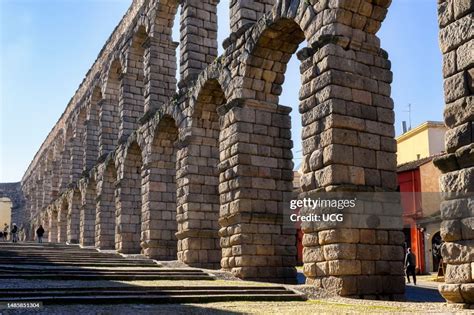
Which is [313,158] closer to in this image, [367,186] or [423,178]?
[367,186]

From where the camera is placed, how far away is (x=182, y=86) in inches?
653

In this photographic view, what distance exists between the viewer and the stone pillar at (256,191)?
12.6 metres

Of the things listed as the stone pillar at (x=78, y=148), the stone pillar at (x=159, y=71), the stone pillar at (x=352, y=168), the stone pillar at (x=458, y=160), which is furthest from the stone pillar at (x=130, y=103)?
the stone pillar at (x=458, y=160)

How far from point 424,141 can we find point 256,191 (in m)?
20.4

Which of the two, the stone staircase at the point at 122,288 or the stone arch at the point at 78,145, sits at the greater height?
the stone arch at the point at 78,145

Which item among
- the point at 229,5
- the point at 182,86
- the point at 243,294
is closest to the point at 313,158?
the point at 243,294

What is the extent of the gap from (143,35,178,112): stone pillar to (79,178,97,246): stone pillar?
8452 mm

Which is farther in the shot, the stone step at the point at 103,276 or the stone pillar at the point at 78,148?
the stone pillar at the point at 78,148

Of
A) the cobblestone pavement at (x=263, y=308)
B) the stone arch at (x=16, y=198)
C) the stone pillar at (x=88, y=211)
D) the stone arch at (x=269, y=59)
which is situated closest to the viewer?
the cobblestone pavement at (x=263, y=308)

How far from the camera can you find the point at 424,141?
30812mm

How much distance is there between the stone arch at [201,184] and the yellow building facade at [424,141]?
58.0 ft

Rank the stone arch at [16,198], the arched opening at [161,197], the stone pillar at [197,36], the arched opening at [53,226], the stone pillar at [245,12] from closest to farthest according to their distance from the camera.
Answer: the stone pillar at [245,12] < the stone pillar at [197,36] < the arched opening at [161,197] < the arched opening at [53,226] < the stone arch at [16,198]

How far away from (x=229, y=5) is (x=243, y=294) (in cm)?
756

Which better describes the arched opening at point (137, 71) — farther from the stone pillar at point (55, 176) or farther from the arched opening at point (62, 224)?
the stone pillar at point (55, 176)
